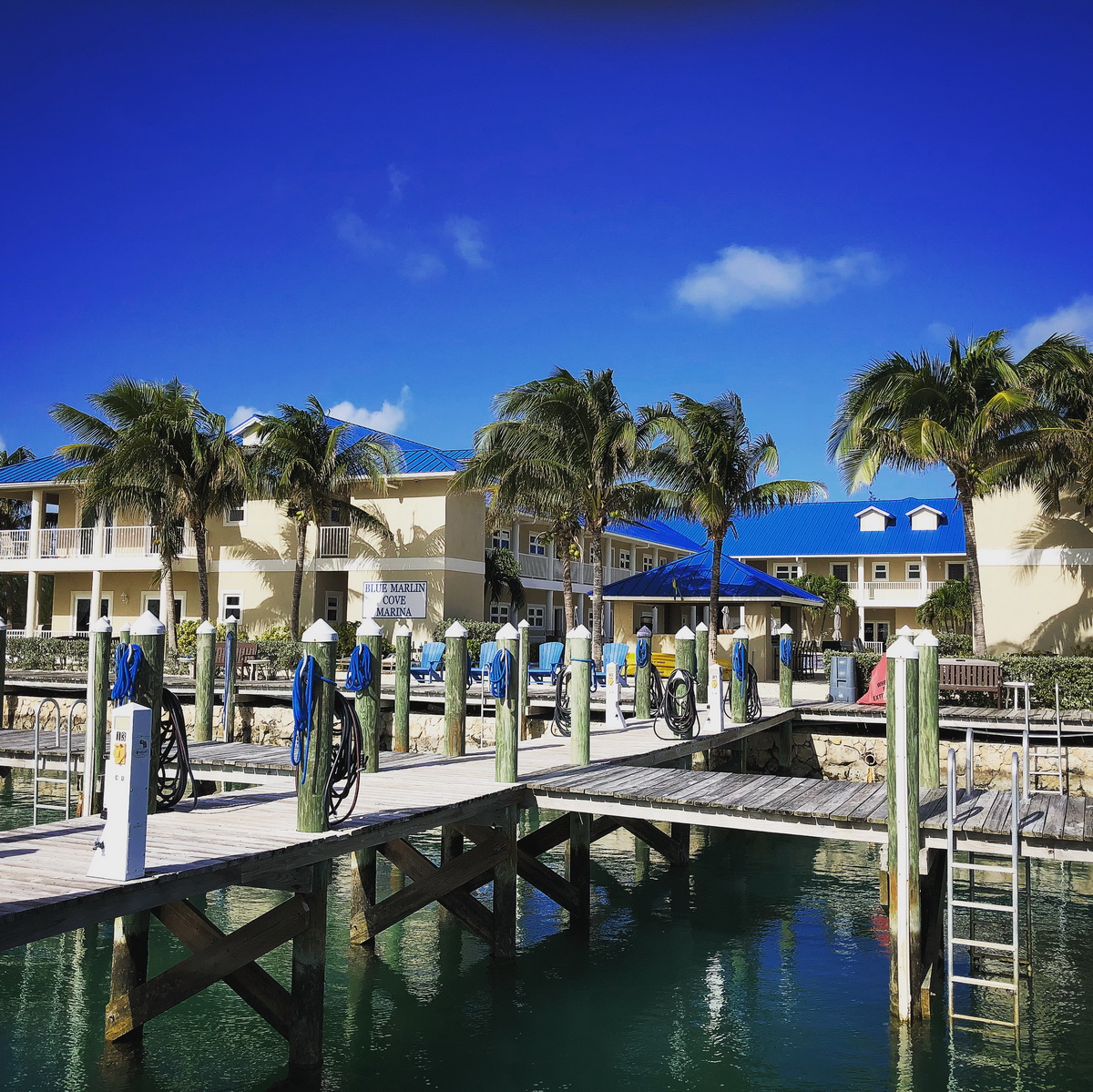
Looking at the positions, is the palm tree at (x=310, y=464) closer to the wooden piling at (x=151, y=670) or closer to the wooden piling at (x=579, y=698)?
Result: the wooden piling at (x=579, y=698)

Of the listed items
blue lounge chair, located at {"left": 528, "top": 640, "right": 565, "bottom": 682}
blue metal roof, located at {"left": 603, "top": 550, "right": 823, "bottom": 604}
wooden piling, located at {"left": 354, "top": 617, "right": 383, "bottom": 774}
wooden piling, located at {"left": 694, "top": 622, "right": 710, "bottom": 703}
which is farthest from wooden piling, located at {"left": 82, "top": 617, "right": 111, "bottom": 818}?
blue metal roof, located at {"left": 603, "top": 550, "right": 823, "bottom": 604}

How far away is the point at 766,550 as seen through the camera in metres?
49.7

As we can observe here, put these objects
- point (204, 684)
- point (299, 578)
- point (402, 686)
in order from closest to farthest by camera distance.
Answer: point (402, 686)
point (204, 684)
point (299, 578)

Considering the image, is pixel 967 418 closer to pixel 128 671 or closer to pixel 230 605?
pixel 128 671

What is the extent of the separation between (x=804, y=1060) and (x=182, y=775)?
19.7 ft

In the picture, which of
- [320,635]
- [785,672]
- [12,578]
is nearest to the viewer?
[320,635]

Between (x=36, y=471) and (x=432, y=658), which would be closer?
(x=432, y=658)

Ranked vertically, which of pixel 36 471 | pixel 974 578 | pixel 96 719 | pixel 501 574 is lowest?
pixel 96 719

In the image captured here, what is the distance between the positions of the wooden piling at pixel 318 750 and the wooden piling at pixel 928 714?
6156 mm

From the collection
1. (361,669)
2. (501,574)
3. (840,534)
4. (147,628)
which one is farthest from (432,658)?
(840,534)

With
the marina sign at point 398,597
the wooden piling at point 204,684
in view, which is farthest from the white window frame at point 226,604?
the wooden piling at point 204,684

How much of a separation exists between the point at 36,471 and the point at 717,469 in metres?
25.5

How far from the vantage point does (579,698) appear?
12516mm

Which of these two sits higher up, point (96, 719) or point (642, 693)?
point (96, 719)
